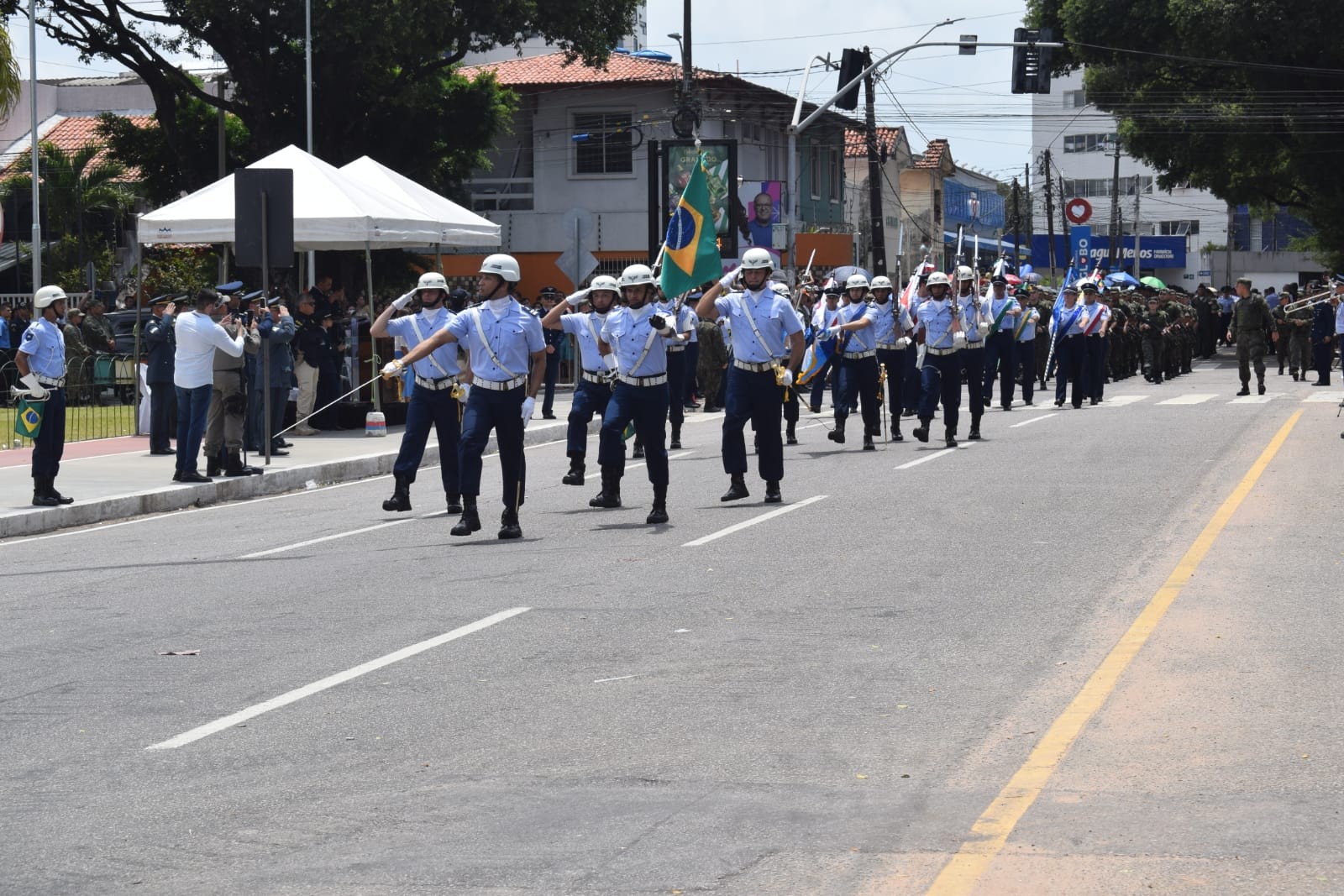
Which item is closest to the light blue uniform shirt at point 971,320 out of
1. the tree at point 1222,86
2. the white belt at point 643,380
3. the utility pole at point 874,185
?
the white belt at point 643,380

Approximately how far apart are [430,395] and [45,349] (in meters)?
3.49

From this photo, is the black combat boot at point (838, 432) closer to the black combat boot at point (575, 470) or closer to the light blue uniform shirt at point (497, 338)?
the black combat boot at point (575, 470)

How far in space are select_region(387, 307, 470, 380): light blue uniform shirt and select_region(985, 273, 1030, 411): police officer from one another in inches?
→ 500

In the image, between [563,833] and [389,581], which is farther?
[389,581]

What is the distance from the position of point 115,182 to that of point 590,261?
27609 millimetres

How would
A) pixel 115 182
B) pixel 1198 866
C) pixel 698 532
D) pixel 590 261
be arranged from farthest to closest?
pixel 115 182
pixel 590 261
pixel 698 532
pixel 1198 866

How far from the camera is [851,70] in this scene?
35.5 metres

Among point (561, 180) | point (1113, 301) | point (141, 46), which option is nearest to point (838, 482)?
point (1113, 301)

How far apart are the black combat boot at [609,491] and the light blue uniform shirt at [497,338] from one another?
2.07 meters

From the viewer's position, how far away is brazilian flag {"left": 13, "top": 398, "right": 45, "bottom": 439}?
624 inches

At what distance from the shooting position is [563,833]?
5.85 meters

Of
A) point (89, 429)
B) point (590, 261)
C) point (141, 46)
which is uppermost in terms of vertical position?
point (141, 46)

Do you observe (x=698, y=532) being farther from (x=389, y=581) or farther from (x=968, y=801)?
(x=968, y=801)

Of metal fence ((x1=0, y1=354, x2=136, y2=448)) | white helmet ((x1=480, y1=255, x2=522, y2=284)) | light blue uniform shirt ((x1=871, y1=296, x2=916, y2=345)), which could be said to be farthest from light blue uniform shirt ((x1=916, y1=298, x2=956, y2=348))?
metal fence ((x1=0, y1=354, x2=136, y2=448))
